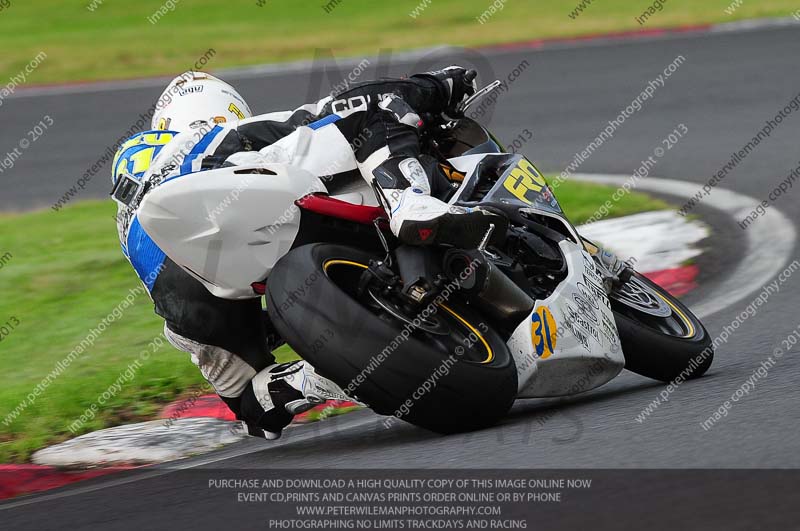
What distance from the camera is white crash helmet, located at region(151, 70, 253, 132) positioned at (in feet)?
16.5

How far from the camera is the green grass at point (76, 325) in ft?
18.9

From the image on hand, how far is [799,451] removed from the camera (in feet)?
11.4

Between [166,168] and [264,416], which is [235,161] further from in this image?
[264,416]

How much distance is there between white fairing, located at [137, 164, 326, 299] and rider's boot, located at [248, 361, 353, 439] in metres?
0.41

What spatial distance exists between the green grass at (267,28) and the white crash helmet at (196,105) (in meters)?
12.5

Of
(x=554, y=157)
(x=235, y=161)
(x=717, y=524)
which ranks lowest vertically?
A: (x=554, y=157)

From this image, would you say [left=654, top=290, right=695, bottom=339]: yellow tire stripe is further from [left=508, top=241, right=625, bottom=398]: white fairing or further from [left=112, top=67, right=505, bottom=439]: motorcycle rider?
[left=112, top=67, right=505, bottom=439]: motorcycle rider

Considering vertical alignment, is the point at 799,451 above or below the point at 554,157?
above

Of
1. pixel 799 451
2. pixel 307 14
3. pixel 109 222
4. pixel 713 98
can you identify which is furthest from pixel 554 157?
pixel 307 14

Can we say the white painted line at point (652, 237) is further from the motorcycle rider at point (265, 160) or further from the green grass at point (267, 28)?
the green grass at point (267, 28)

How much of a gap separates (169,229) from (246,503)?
1.03m

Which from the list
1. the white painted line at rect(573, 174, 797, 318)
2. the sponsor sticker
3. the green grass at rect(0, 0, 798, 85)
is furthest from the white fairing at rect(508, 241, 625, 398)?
the green grass at rect(0, 0, 798, 85)

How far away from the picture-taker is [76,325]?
24.3ft

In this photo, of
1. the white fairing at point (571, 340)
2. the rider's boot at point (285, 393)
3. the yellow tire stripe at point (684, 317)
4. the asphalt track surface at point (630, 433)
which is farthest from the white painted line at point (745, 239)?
the rider's boot at point (285, 393)
